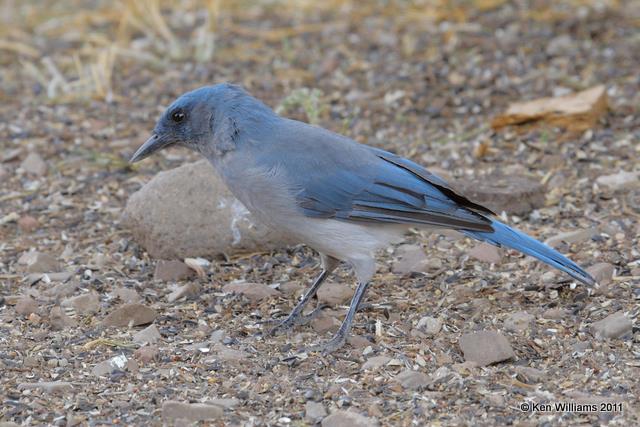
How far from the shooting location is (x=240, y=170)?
17.1ft

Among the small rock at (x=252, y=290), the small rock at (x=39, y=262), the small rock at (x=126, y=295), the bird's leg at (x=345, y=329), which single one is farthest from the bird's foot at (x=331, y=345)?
the small rock at (x=39, y=262)

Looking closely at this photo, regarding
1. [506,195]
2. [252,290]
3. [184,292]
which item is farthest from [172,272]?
[506,195]

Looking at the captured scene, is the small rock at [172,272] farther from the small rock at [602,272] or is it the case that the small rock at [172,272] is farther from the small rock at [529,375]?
the small rock at [602,272]

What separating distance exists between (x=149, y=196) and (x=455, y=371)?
2.36 meters

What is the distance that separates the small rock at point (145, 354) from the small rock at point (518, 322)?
1.74m

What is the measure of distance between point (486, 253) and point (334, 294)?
38.2 inches

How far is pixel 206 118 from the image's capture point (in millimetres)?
5430

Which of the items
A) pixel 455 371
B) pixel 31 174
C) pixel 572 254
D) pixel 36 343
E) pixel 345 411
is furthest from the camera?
pixel 31 174

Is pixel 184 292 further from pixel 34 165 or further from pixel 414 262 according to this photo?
pixel 34 165

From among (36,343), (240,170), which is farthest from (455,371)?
(36,343)

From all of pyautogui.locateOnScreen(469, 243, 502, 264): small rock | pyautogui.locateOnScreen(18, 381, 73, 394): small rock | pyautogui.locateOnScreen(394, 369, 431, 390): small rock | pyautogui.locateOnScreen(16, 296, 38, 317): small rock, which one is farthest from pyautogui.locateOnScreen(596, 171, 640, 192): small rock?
pyautogui.locateOnScreen(18, 381, 73, 394): small rock

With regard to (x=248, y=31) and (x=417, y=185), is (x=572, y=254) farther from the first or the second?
(x=248, y=31)

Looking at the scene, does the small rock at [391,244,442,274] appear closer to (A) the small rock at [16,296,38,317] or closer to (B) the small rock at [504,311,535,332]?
(B) the small rock at [504,311,535,332]

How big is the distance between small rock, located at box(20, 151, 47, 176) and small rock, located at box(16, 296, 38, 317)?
1.98 metres
